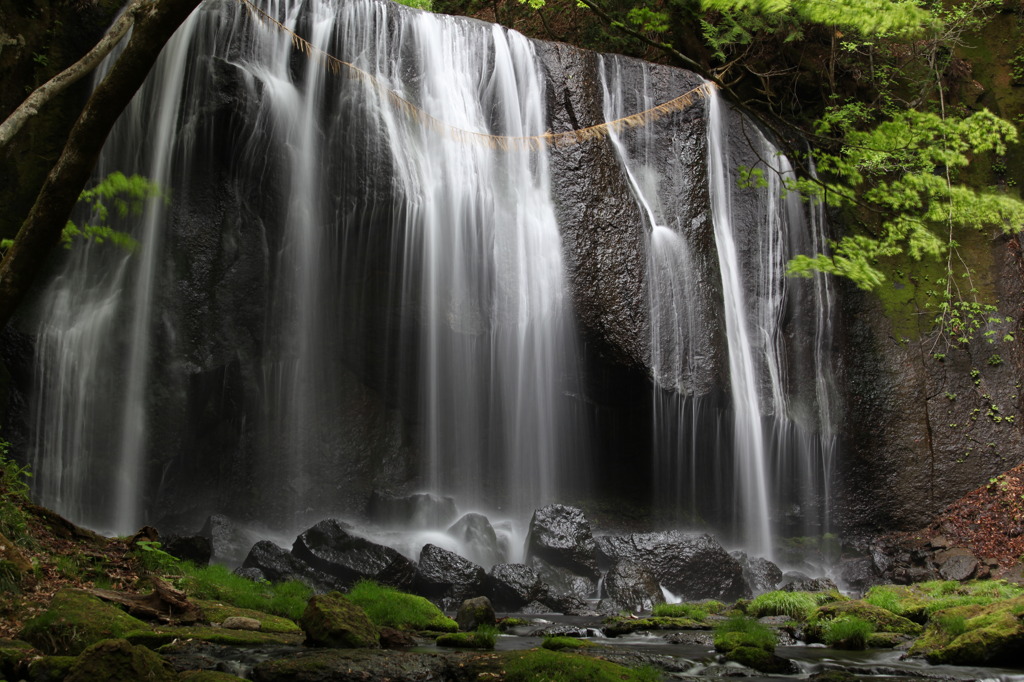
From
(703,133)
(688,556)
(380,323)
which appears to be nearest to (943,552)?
(688,556)

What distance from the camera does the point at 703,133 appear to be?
50.8 ft

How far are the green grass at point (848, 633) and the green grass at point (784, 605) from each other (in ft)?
4.21

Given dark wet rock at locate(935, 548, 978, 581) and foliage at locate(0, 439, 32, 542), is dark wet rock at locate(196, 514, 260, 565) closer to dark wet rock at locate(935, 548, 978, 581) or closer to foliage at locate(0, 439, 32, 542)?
foliage at locate(0, 439, 32, 542)

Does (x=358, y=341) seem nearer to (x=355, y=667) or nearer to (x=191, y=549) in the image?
(x=191, y=549)

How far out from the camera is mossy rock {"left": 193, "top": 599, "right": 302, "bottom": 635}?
6570mm

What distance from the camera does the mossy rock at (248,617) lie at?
657 centimetres

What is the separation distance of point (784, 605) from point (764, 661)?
3133 mm

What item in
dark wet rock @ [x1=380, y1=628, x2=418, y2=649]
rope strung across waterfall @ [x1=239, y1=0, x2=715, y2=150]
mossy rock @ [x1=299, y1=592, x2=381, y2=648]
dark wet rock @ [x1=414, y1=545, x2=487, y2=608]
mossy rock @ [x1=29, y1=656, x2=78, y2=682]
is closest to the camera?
mossy rock @ [x1=29, y1=656, x2=78, y2=682]

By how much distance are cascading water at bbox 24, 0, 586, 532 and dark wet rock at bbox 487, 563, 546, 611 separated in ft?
11.5

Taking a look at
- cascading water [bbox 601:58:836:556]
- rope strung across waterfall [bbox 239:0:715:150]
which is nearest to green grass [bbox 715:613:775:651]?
cascading water [bbox 601:58:836:556]

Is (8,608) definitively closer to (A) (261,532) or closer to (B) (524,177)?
(A) (261,532)

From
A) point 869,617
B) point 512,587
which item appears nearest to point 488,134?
point 512,587

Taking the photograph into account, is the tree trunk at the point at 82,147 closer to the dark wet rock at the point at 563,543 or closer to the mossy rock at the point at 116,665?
the mossy rock at the point at 116,665

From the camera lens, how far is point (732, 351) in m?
14.1
